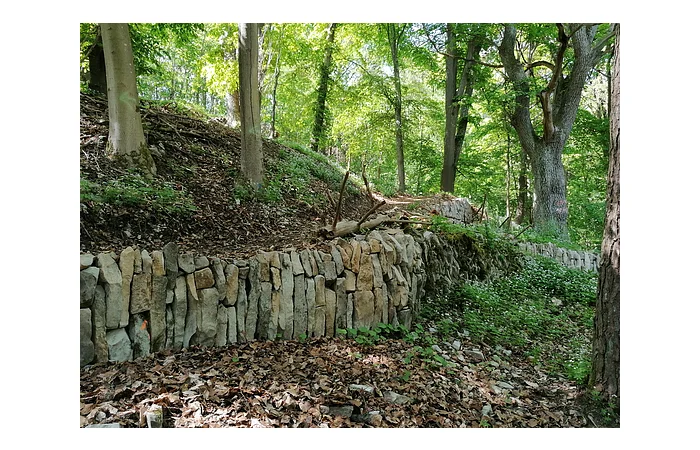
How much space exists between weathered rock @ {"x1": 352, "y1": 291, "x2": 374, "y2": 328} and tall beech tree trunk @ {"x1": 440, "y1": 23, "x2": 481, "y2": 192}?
588 centimetres

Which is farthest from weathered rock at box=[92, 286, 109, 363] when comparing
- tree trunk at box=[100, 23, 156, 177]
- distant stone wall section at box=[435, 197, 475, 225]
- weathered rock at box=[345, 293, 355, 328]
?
distant stone wall section at box=[435, 197, 475, 225]

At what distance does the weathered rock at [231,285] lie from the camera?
8.12 feet

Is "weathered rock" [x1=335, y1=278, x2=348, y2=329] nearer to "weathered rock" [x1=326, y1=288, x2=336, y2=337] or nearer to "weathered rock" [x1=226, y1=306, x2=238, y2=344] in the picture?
"weathered rock" [x1=326, y1=288, x2=336, y2=337]

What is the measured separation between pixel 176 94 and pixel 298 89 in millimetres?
2934

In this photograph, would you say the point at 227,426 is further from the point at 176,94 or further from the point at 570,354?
the point at 176,94

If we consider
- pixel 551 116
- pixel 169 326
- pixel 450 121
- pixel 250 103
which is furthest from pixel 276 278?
pixel 450 121

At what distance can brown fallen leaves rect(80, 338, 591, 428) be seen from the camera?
6.02 feet

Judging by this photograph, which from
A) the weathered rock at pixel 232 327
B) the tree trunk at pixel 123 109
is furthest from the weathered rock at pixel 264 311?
the tree trunk at pixel 123 109

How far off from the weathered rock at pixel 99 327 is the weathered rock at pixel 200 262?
483 mm

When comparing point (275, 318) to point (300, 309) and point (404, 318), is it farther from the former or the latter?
point (404, 318)

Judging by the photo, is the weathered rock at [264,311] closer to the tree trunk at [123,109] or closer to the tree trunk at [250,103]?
the tree trunk at [123,109]

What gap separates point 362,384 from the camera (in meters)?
2.17
